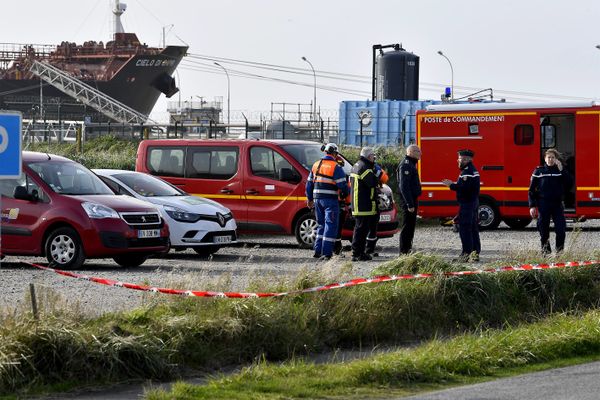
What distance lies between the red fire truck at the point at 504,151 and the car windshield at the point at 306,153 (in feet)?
14.9

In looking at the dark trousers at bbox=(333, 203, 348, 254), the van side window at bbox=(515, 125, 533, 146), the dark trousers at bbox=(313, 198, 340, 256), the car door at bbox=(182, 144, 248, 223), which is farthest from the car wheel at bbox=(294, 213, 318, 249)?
the van side window at bbox=(515, 125, 533, 146)

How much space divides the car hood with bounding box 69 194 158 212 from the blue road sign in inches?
274

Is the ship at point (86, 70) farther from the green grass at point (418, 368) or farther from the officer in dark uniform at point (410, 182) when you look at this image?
the green grass at point (418, 368)

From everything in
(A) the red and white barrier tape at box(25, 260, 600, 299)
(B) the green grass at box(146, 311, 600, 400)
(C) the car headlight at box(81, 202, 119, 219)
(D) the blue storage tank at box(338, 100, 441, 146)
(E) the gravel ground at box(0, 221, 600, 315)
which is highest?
(D) the blue storage tank at box(338, 100, 441, 146)

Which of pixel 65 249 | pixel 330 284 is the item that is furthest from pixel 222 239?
pixel 330 284

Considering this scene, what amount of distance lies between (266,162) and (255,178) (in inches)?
13.1

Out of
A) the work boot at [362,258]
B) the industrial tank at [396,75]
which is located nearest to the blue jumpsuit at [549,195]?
the work boot at [362,258]

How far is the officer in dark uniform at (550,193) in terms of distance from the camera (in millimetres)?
17359

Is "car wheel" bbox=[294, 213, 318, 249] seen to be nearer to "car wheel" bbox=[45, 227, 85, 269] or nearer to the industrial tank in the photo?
"car wheel" bbox=[45, 227, 85, 269]

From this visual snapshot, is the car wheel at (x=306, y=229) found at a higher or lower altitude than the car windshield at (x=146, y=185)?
lower

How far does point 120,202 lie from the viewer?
17.0 meters

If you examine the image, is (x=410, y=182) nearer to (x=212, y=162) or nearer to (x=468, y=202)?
(x=468, y=202)

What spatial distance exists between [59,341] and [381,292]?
12.7 ft

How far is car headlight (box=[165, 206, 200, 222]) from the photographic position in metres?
18.7
